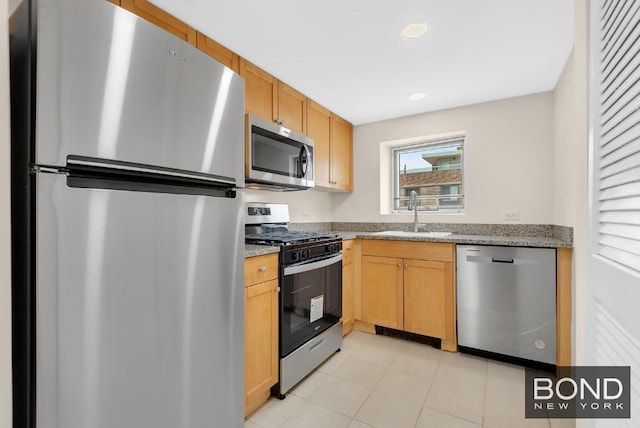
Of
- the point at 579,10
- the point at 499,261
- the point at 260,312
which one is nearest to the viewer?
the point at 579,10

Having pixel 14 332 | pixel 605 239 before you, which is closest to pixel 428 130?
pixel 605 239

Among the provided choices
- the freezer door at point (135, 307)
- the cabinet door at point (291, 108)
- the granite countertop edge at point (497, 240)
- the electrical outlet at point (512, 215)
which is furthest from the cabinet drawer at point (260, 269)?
the electrical outlet at point (512, 215)

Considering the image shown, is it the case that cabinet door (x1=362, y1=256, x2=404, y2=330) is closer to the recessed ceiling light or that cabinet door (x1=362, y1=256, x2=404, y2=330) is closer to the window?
the window

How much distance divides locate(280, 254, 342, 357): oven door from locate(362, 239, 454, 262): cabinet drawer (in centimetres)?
44

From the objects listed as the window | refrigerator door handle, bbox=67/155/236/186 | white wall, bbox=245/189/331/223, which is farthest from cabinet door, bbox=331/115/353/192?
refrigerator door handle, bbox=67/155/236/186

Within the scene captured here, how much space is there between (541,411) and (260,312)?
5.64ft

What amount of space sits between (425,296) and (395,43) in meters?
1.91

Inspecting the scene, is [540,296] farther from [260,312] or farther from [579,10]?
[260,312]

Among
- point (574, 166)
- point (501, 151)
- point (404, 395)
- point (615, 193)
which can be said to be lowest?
point (404, 395)

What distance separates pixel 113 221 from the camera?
0.85 metres

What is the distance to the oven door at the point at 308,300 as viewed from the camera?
1847 millimetres

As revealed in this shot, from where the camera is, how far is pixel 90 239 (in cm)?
81

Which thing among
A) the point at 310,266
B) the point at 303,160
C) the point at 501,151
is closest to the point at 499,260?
the point at 501,151

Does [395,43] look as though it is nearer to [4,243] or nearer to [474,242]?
[474,242]
